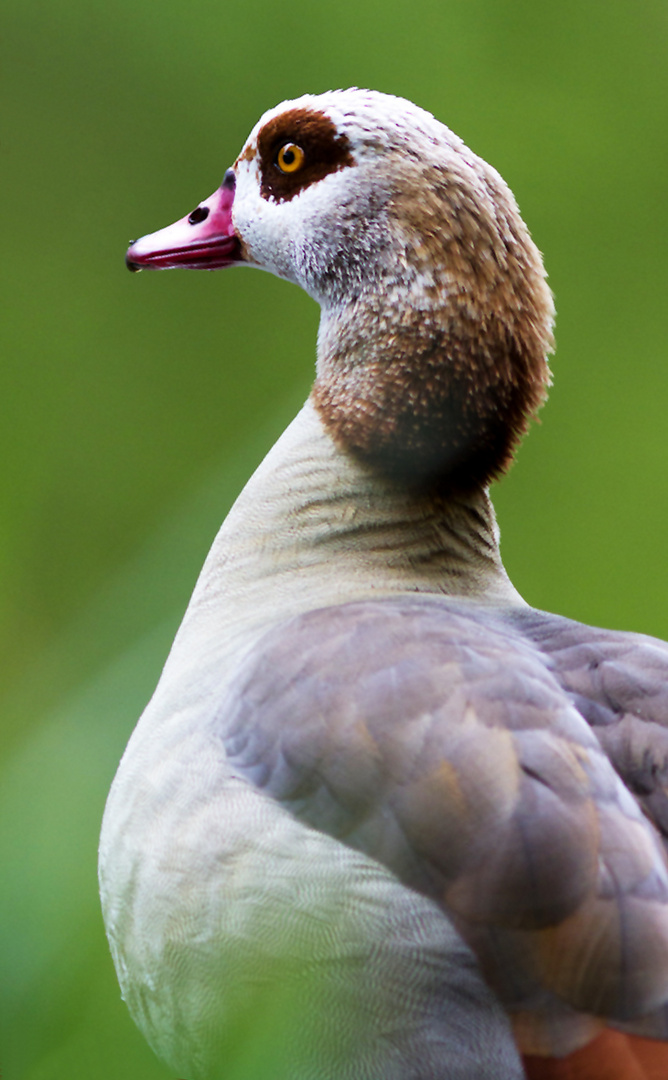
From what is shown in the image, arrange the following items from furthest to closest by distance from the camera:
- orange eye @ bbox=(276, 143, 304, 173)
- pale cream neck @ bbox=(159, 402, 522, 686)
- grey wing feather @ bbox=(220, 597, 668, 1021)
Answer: orange eye @ bbox=(276, 143, 304, 173)
pale cream neck @ bbox=(159, 402, 522, 686)
grey wing feather @ bbox=(220, 597, 668, 1021)

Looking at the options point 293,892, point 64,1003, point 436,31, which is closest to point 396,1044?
point 293,892

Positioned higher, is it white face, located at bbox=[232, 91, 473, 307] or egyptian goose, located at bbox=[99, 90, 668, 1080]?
white face, located at bbox=[232, 91, 473, 307]

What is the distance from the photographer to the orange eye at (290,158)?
979 mm

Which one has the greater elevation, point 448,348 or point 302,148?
point 302,148

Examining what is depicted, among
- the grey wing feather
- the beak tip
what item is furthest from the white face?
the grey wing feather

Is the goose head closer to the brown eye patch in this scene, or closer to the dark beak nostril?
the brown eye patch

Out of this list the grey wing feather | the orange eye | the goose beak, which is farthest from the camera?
the goose beak

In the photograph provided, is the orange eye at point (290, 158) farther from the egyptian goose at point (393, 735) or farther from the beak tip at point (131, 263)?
the beak tip at point (131, 263)

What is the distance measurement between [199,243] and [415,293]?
1.05ft

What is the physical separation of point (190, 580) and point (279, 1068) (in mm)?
661

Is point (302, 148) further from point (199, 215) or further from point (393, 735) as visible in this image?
point (393, 735)

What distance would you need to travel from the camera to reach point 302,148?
0.98 metres

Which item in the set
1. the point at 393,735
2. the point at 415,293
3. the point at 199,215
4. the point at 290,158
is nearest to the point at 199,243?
the point at 199,215

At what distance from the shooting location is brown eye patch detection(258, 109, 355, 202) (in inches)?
37.0
